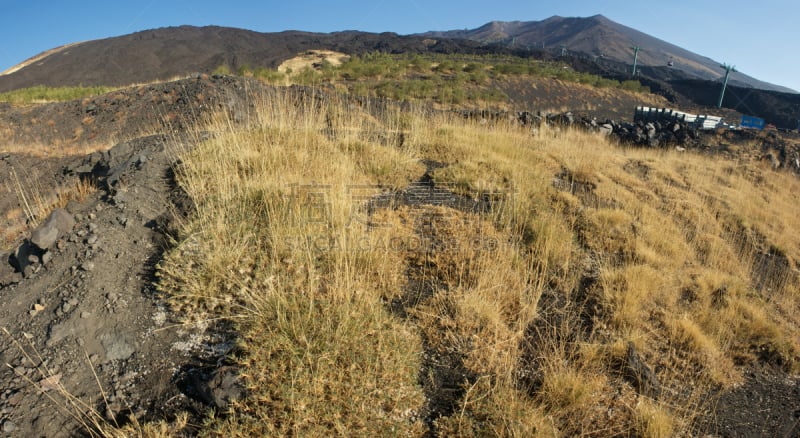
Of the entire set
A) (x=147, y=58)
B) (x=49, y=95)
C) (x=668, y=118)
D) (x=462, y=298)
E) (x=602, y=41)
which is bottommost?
(x=668, y=118)

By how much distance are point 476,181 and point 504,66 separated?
2704cm

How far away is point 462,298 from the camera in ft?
9.68

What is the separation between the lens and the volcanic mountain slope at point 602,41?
101188mm

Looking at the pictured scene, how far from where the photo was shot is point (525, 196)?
200 inches

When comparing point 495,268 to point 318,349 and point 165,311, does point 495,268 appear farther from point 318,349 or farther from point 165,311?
point 165,311

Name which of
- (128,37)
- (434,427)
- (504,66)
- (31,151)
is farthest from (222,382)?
(128,37)

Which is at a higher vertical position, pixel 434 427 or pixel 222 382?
pixel 222 382

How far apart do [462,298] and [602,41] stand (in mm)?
130632

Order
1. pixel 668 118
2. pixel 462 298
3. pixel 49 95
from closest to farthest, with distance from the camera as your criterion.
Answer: pixel 462 298, pixel 668 118, pixel 49 95

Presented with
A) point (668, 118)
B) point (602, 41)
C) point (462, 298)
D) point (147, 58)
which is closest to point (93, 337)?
point (462, 298)

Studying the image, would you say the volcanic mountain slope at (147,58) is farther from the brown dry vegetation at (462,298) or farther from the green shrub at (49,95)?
the brown dry vegetation at (462,298)

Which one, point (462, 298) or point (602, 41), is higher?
point (602, 41)

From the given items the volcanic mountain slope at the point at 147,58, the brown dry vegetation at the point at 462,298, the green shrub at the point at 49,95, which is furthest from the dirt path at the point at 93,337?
the volcanic mountain slope at the point at 147,58

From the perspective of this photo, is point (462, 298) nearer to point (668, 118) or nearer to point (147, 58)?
point (668, 118)
